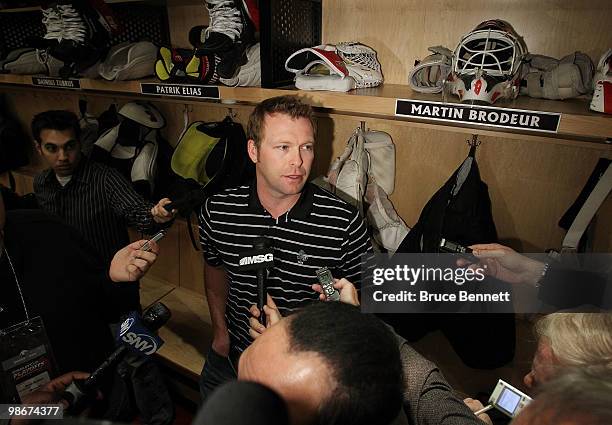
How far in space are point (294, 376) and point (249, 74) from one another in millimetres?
1083

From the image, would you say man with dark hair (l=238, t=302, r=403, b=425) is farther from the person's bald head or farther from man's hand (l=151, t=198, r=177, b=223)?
man's hand (l=151, t=198, r=177, b=223)

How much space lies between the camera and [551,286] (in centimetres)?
110

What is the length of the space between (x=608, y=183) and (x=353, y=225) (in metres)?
0.74

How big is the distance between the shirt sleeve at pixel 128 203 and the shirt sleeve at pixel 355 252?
0.93 metres

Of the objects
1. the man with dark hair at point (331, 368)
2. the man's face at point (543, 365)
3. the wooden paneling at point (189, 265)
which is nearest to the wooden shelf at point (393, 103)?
the man's face at point (543, 365)

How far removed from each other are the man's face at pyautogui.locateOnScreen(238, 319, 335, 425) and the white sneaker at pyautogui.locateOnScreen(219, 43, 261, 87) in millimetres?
1017

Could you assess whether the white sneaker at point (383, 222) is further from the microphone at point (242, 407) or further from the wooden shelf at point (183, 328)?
the microphone at point (242, 407)

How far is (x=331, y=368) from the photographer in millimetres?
419

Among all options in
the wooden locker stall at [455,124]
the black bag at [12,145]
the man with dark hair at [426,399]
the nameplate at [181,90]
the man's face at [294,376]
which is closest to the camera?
the man's face at [294,376]

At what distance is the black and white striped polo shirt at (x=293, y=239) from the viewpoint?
45.5 inches

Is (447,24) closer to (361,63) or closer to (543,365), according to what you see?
(361,63)

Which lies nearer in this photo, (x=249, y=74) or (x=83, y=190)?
(x=249, y=74)

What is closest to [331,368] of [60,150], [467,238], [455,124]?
[455,124]

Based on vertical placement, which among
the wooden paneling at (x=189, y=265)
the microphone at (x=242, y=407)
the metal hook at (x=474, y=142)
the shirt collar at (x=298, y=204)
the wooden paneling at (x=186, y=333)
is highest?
the microphone at (x=242, y=407)
